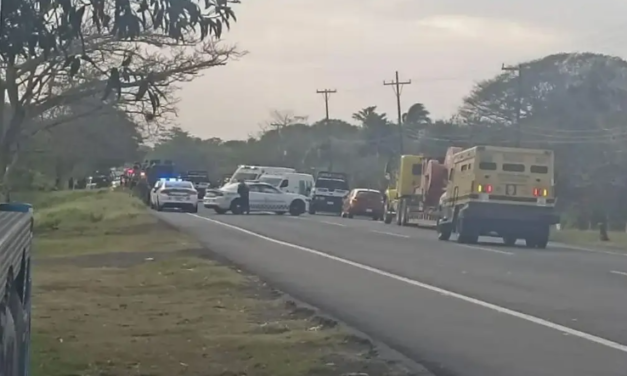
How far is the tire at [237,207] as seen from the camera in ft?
156

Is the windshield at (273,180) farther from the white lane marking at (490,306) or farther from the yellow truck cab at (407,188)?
the white lane marking at (490,306)

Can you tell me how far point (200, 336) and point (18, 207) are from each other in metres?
4.15

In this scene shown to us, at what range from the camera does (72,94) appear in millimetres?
22328

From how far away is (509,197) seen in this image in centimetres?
2995

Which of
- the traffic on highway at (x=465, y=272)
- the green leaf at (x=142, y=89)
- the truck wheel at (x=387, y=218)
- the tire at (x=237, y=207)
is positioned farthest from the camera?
the tire at (x=237, y=207)

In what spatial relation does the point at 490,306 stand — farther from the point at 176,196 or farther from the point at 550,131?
the point at 550,131

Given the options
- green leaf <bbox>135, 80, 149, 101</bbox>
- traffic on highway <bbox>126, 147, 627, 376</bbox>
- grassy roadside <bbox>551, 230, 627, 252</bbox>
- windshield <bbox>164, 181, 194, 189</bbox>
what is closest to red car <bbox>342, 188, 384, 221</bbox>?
traffic on highway <bbox>126, 147, 627, 376</bbox>

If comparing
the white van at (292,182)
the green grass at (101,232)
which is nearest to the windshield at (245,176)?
the white van at (292,182)

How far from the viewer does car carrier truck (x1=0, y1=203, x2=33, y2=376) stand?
16.5 ft

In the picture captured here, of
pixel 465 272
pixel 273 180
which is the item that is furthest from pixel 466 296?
pixel 273 180

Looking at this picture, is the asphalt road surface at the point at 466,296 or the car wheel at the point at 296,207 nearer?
the asphalt road surface at the point at 466,296

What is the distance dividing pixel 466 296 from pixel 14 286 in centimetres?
1054

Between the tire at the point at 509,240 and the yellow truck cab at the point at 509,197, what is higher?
the yellow truck cab at the point at 509,197

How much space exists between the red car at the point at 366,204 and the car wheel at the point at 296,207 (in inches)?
172
